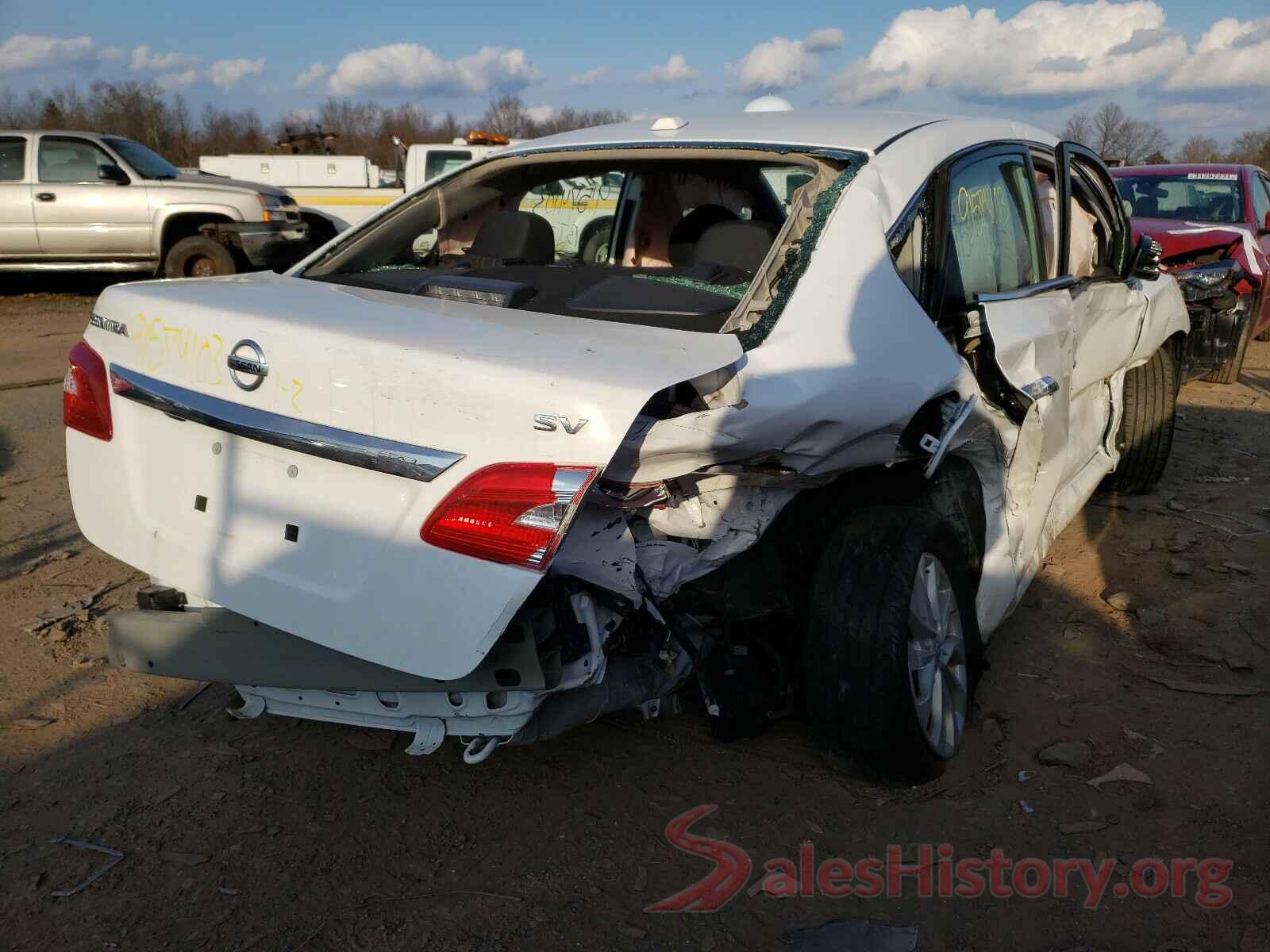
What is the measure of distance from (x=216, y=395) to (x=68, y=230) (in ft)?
36.8

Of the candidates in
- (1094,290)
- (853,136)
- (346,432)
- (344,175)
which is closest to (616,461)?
(346,432)

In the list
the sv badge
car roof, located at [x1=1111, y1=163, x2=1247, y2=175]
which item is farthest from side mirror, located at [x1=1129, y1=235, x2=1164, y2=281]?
car roof, located at [x1=1111, y1=163, x2=1247, y2=175]

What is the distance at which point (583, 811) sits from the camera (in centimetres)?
275

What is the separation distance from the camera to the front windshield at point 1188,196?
9156 mm

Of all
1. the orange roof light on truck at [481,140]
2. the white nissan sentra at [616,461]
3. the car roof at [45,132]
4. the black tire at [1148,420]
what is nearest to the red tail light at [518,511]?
the white nissan sentra at [616,461]

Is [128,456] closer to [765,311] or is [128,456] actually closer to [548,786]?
[548,786]

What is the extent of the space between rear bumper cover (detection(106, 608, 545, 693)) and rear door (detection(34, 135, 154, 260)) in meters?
10.7

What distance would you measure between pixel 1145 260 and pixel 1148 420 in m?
0.93

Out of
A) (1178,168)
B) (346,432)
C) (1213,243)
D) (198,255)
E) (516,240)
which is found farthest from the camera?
(198,255)

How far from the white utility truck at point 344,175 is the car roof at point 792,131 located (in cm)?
690

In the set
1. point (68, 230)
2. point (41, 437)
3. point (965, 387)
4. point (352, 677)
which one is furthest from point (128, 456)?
point (68, 230)

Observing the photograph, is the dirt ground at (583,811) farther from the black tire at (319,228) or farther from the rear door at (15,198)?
the black tire at (319,228)

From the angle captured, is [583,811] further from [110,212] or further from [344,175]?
[344,175]

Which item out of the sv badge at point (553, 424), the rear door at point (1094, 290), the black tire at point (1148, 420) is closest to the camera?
the sv badge at point (553, 424)
